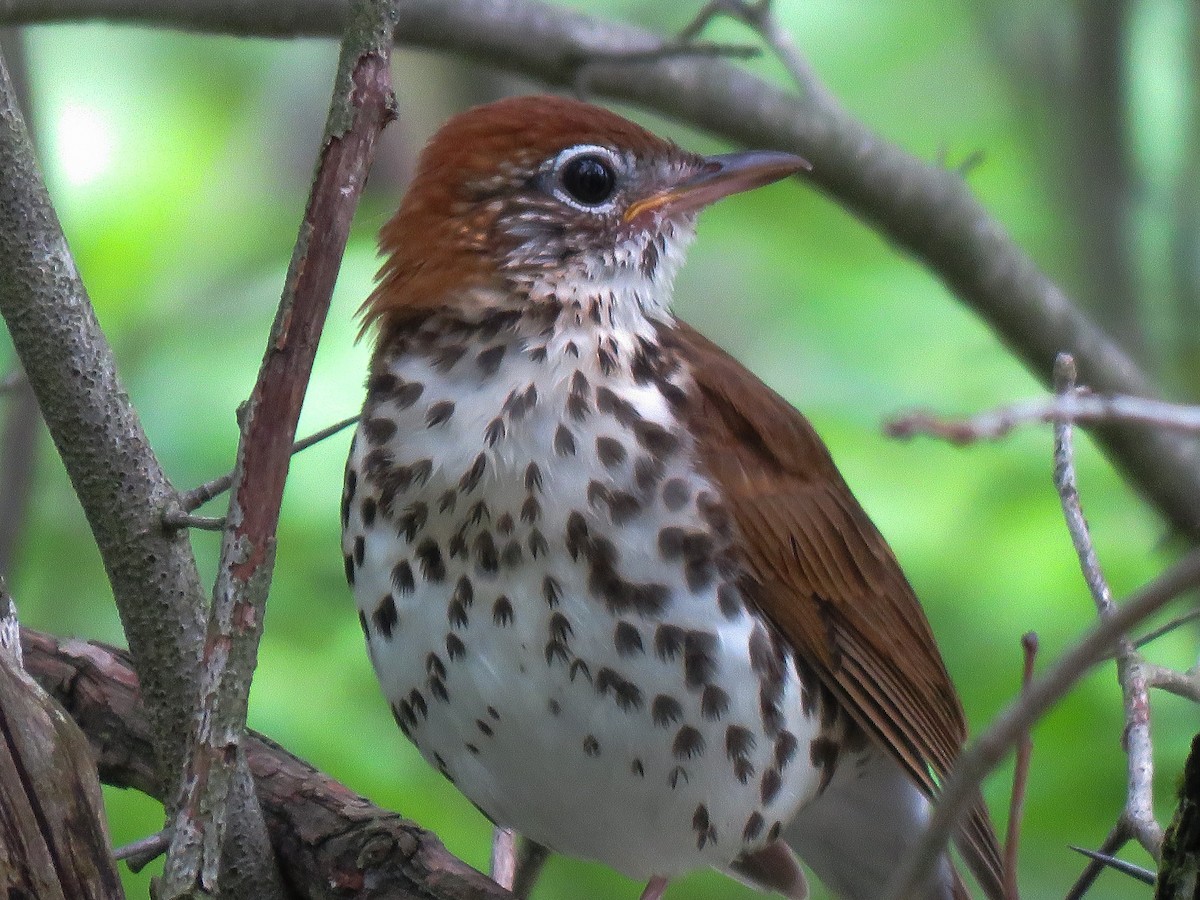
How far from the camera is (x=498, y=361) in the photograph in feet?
10.1

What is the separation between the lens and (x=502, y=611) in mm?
2938

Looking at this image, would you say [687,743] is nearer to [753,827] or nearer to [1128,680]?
[753,827]

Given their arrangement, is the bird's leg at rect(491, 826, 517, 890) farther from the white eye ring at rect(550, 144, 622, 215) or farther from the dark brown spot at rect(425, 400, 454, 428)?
the white eye ring at rect(550, 144, 622, 215)

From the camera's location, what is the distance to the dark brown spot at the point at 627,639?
292 centimetres

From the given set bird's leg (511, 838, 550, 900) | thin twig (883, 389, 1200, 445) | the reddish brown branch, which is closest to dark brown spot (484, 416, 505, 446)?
the reddish brown branch

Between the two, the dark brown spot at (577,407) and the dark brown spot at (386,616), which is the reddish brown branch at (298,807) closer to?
the dark brown spot at (386,616)

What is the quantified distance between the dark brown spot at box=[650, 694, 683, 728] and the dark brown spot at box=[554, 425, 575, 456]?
1.54 feet

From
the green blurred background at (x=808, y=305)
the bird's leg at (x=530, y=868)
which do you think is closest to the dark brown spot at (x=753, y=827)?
the bird's leg at (x=530, y=868)

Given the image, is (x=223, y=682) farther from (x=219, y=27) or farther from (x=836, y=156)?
(x=836, y=156)

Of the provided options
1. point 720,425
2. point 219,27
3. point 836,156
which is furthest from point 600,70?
point 720,425

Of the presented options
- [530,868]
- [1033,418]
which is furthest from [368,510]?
[1033,418]

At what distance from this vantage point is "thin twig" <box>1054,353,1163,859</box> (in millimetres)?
2352

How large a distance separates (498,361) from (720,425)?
0.46 m

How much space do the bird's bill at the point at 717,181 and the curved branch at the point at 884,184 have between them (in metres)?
0.71
